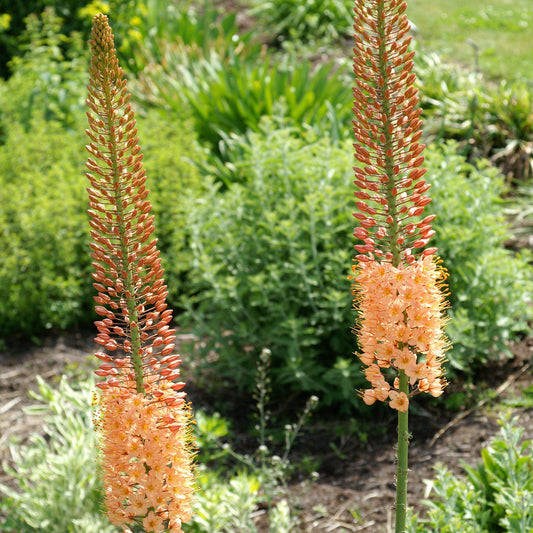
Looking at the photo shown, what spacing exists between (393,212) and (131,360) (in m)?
0.82

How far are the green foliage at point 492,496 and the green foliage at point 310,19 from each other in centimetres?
950

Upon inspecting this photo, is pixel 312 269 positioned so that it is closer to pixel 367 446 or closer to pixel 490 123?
pixel 367 446

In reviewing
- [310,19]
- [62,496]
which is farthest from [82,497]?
[310,19]

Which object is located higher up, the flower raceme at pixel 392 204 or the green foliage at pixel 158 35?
the green foliage at pixel 158 35

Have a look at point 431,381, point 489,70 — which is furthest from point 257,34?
point 431,381

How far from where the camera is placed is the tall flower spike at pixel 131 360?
5.94 feet

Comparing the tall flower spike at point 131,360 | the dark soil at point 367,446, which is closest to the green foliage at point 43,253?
the dark soil at point 367,446

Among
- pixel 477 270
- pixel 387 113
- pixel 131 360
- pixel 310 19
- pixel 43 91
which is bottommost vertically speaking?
pixel 477 270

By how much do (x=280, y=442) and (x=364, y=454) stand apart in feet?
1.78

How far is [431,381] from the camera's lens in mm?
2033

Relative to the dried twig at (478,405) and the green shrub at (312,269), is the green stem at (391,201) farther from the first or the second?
the dried twig at (478,405)

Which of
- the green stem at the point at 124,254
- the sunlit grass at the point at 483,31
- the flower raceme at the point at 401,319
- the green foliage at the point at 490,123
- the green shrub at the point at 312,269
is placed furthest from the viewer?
the sunlit grass at the point at 483,31

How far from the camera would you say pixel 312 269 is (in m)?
4.71

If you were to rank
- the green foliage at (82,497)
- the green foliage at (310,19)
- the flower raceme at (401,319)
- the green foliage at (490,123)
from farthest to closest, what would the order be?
the green foliage at (310,19)
the green foliage at (490,123)
the green foliage at (82,497)
the flower raceme at (401,319)
